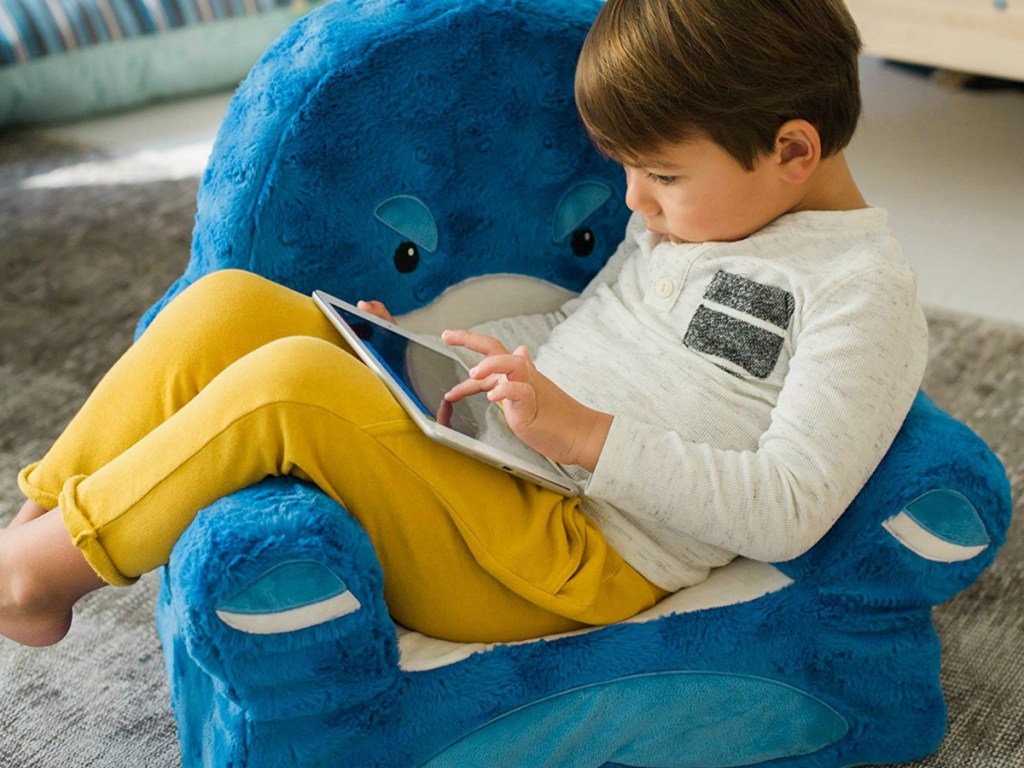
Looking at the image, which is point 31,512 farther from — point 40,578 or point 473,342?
point 473,342

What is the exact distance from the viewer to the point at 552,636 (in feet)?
3.25

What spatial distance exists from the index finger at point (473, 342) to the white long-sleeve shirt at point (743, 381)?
11 cm

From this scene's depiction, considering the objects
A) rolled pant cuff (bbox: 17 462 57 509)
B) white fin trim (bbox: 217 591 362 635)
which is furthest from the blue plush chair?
rolled pant cuff (bbox: 17 462 57 509)

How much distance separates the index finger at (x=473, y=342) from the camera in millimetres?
975

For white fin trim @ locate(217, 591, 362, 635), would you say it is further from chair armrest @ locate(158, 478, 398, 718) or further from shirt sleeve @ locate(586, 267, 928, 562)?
shirt sleeve @ locate(586, 267, 928, 562)

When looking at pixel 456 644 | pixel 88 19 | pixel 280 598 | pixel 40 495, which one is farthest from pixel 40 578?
pixel 88 19

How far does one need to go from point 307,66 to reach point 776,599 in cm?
62

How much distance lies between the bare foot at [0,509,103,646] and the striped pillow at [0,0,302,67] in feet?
7.36

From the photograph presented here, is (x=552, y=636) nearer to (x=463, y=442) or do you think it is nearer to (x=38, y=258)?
(x=463, y=442)

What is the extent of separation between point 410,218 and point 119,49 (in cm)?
214

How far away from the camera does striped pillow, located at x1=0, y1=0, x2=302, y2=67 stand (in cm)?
288

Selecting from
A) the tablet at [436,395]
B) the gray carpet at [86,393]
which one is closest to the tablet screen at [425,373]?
the tablet at [436,395]

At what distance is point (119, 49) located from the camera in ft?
9.93

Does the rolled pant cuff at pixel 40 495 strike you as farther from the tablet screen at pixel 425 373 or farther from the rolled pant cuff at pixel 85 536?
the tablet screen at pixel 425 373
